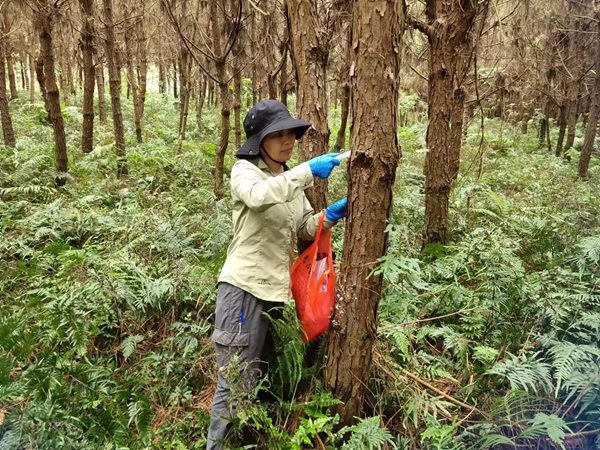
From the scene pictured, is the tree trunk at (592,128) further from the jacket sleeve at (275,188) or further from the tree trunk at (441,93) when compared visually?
the jacket sleeve at (275,188)

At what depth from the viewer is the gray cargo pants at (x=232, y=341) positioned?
2.63 metres

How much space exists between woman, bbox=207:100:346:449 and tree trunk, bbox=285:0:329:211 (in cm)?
54

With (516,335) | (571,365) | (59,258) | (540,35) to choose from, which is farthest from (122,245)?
(540,35)

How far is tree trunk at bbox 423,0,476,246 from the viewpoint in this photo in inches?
163

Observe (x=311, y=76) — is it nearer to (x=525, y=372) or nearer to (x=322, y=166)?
(x=322, y=166)

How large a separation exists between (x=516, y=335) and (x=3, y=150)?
10.2 m

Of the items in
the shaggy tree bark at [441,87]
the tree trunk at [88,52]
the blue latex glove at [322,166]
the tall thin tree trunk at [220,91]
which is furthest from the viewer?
the tree trunk at [88,52]

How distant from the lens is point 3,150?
894cm

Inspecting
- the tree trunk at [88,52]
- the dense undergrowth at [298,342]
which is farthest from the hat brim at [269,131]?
the tree trunk at [88,52]

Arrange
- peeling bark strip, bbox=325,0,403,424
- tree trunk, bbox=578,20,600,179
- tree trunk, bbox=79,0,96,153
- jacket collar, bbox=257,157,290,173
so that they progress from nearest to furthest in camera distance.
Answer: peeling bark strip, bbox=325,0,403,424, jacket collar, bbox=257,157,290,173, tree trunk, bbox=79,0,96,153, tree trunk, bbox=578,20,600,179

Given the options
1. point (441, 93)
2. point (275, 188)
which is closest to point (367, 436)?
point (275, 188)

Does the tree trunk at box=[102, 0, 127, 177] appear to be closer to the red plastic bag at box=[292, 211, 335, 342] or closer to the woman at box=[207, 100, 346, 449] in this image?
the woman at box=[207, 100, 346, 449]

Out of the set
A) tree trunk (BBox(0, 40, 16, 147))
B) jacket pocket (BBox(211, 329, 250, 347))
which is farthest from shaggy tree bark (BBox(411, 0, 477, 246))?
tree trunk (BBox(0, 40, 16, 147))

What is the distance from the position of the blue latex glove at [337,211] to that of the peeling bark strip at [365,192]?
283 mm
